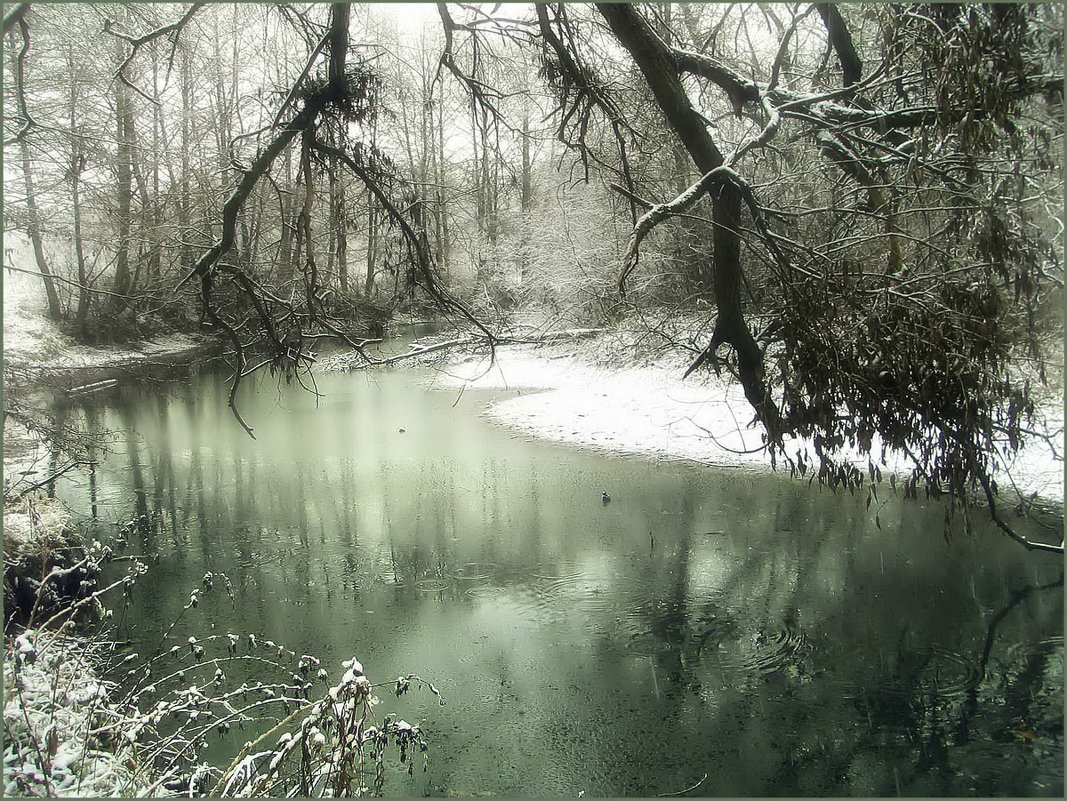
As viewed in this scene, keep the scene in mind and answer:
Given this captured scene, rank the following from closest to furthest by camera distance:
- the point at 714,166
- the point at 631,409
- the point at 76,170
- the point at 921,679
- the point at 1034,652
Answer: the point at 714,166 → the point at 921,679 → the point at 1034,652 → the point at 76,170 → the point at 631,409

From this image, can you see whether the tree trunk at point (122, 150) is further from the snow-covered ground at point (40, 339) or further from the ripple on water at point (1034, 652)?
the ripple on water at point (1034, 652)

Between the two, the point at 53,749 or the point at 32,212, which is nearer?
the point at 53,749

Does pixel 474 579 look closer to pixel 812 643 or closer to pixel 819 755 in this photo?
pixel 812 643

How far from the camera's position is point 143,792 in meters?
2.69

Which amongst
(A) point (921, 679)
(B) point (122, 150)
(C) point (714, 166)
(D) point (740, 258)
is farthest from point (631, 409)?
(C) point (714, 166)

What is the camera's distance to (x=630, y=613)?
18.8 ft

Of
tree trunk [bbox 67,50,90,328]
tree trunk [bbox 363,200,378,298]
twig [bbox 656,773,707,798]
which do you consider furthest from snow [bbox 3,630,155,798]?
tree trunk [bbox 67,50,90,328]

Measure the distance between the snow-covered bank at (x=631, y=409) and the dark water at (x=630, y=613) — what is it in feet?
2.93

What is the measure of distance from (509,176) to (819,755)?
3460 mm

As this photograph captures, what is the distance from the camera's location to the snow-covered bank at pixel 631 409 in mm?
10242

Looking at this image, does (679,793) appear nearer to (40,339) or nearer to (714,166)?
(714,166)

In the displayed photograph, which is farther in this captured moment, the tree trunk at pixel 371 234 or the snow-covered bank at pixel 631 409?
the snow-covered bank at pixel 631 409

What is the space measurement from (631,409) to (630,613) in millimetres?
6769

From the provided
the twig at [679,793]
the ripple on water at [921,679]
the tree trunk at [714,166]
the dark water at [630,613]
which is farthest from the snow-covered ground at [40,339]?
the ripple on water at [921,679]
